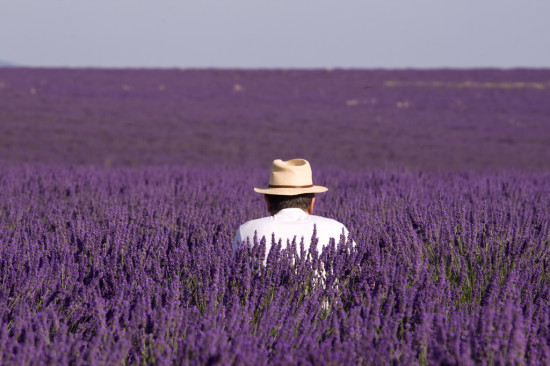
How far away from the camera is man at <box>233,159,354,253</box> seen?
8.96 feet

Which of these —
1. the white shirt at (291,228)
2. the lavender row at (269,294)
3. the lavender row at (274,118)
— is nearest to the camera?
the lavender row at (269,294)

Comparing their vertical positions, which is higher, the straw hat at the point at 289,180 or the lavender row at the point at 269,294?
the straw hat at the point at 289,180

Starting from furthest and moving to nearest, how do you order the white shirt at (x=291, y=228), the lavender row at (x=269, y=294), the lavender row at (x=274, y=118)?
1. the lavender row at (x=274, y=118)
2. the white shirt at (x=291, y=228)
3. the lavender row at (x=269, y=294)

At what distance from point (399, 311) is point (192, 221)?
1.93m

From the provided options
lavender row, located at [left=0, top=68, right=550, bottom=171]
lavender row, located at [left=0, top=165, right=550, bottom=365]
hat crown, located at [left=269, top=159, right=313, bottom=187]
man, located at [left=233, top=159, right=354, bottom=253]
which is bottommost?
lavender row, located at [left=0, top=68, right=550, bottom=171]

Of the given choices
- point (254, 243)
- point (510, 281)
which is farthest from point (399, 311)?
point (254, 243)

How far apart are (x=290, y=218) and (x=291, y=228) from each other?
62 millimetres

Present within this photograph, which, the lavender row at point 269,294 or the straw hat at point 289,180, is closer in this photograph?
the lavender row at point 269,294

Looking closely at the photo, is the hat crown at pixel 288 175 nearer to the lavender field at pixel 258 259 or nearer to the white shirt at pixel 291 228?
the white shirt at pixel 291 228

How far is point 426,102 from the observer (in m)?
19.4

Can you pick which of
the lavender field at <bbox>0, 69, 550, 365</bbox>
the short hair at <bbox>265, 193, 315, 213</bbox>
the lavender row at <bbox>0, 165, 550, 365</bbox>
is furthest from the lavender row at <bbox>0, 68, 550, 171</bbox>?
the short hair at <bbox>265, 193, 315, 213</bbox>

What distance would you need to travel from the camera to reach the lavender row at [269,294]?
5.47 feet

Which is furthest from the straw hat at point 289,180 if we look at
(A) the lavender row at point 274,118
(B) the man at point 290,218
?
(A) the lavender row at point 274,118

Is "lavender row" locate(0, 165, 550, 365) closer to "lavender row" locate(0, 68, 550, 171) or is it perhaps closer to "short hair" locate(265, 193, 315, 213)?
"short hair" locate(265, 193, 315, 213)
